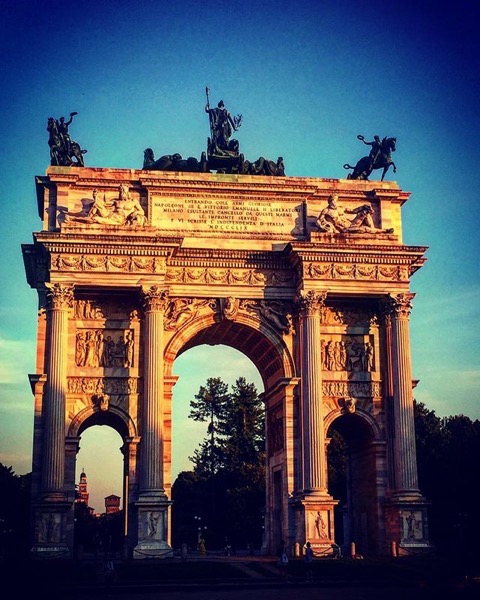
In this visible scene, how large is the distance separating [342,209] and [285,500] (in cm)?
1377

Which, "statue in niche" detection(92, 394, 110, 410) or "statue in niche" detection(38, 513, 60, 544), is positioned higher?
"statue in niche" detection(92, 394, 110, 410)

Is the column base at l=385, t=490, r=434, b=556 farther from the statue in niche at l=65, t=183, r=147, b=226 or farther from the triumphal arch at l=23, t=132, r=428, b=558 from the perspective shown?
the statue in niche at l=65, t=183, r=147, b=226

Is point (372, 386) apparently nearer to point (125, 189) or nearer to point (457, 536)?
point (125, 189)

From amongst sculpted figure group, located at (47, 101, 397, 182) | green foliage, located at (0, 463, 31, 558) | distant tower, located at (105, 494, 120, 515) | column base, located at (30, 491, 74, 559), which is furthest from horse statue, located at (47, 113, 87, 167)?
distant tower, located at (105, 494, 120, 515)

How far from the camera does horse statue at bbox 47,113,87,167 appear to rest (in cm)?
4341

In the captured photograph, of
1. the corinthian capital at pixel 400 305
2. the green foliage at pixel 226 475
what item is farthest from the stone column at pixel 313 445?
the green foliage at pixel 226 475

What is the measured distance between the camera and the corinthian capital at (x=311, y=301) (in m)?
41.3

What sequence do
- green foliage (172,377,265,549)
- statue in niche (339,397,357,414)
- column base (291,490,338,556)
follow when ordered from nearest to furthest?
column base (291,490,338,556) < statue in niche (339,397,357,414) < green foliage (172,377,265,549)

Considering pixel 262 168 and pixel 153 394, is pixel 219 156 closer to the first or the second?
pixel 262 168

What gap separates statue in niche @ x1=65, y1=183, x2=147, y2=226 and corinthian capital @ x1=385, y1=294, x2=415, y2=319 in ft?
38.4

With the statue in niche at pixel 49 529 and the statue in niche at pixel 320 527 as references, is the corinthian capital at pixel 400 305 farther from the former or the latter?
the statue in niche at pixel 49 529

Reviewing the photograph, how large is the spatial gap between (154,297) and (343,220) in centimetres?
952

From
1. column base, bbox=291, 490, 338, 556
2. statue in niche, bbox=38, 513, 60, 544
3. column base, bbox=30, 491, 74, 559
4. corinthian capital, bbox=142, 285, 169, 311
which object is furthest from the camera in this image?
corinthian capital, bbox=142, 285, 169, 311

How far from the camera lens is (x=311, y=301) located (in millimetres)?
41312
